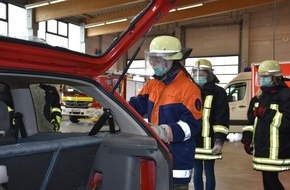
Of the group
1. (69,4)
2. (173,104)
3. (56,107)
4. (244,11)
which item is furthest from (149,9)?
(244,11)

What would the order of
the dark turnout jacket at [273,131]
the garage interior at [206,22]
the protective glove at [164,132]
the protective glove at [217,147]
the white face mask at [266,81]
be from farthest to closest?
1. the garage interior at [206,22]
2. the protective glove at [217,147]
3. the white face mask at [266,81]
4. the dark turnout jacket at [273,131]
5. the protective glove at [164,132]

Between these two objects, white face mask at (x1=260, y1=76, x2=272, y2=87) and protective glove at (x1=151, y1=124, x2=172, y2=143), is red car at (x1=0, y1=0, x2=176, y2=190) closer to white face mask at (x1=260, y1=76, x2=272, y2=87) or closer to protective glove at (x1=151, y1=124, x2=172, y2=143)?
protective glove at (x1=151, y1=124, x2=172, y2=143)

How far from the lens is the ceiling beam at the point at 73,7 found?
13557 mm

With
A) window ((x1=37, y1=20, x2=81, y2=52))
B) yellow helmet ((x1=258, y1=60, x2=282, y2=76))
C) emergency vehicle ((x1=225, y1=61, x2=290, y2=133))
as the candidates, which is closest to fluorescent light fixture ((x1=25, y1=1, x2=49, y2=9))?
window ((x1=37, y1=20, x2=81, y2=52))

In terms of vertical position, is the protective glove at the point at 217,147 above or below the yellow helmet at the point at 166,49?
below

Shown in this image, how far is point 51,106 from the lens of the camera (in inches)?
189

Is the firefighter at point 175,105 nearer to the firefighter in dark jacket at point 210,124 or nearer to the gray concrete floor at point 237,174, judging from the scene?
the firefighter in dark jacket at point 210,124

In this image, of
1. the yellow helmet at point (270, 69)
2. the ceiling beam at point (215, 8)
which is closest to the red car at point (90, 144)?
the yellow helmet at point (270, 69)

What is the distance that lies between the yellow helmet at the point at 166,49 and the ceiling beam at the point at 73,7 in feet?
36.2

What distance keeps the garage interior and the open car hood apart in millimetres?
9462

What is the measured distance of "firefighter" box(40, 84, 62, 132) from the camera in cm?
429

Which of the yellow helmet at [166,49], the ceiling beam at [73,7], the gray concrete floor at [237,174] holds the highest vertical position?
the ceiling beam at [73,7]

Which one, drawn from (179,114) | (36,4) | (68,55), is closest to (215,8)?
(36,4)

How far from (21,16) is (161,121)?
14.3 m
